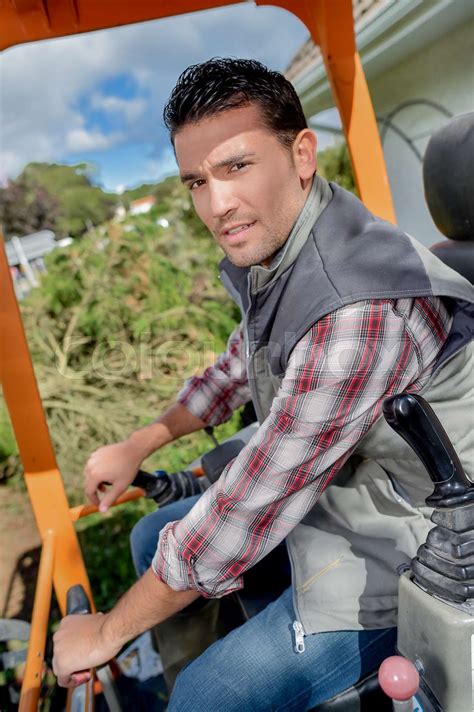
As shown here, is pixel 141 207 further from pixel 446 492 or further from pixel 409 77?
pixel 446 492

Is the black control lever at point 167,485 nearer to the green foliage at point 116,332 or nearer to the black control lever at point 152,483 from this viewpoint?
the black control lever at point 152,483

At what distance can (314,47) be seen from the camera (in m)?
4.10

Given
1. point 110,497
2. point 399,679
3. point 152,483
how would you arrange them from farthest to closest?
point 152,483, point 110,497, point 399,679

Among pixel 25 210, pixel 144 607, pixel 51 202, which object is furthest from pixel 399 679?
pixel 51 202

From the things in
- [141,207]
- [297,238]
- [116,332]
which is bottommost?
[116,332]

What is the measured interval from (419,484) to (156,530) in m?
0.85

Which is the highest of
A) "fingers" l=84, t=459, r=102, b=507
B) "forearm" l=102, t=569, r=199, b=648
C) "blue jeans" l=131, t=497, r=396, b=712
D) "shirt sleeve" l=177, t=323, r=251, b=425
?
"shirt sleeve" l=177, t=323, r=251, b=425

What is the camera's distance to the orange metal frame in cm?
131

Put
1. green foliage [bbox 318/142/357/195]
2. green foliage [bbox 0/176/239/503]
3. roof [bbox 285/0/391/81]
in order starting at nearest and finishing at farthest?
green foliage [bbox 0/176/239/503] → roof [bbox 285/0/391/81] → green foliage [bbox 318/142/357/195]

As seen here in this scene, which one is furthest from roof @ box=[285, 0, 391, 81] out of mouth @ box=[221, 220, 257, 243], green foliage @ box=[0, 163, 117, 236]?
green foliage @ box=[0, 163, 117, 236]

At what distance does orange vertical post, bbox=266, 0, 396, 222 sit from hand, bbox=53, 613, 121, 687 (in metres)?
1.36

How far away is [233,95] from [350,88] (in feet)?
2.64

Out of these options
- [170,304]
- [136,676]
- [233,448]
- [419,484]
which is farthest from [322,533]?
[170,304]

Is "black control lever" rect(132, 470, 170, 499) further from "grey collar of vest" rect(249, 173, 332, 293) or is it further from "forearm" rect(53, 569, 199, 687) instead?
"grey collar of vest" rect(249, 173, 332, 293)
